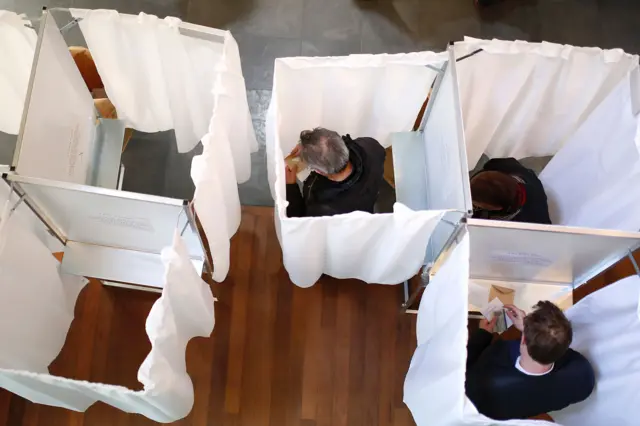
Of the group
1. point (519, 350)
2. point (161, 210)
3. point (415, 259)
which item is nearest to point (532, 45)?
point (415, 259)

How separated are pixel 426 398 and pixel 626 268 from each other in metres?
1.37

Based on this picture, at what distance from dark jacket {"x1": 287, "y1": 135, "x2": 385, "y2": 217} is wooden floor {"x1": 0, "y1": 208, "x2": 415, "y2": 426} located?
589 millimetres

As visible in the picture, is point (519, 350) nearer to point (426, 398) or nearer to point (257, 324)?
point (426, 398)

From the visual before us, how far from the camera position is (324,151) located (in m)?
1.86

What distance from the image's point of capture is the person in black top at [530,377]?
5.56ft

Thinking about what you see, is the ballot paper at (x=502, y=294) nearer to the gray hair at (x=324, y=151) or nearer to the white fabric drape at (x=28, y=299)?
the gray hair at (x=324, y=151)

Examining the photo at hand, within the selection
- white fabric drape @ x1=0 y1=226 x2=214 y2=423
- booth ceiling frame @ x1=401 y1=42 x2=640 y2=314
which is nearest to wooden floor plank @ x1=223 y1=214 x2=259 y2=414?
white fabric drape @ x1=0 y1=226 x2=214 y2=423

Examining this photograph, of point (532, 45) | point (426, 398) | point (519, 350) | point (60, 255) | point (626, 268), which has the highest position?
point (532, 45)

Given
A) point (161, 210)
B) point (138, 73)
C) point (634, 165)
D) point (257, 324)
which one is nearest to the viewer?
point (161, 210)

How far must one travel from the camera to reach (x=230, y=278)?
253cm

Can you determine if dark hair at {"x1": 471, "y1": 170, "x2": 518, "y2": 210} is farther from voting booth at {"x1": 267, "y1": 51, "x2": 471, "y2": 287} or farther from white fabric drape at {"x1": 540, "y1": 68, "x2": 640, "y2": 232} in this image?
white fabric drape at {"x1": 540, "y1": 68, "x2": 640, "y2": 232}

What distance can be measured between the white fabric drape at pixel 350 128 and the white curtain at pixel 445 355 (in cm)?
18

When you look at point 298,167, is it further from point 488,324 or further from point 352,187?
point 488,324

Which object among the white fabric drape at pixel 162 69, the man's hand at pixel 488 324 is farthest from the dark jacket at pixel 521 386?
the white fabric drape at pixel 162 69
